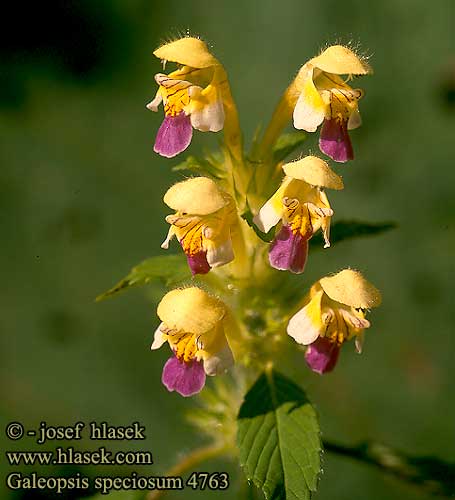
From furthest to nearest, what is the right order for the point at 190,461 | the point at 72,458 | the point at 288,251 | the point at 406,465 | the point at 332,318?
the point at 72,458, the point at 406,465, the point at 190,461, the point at 332,318, the point at 288,251

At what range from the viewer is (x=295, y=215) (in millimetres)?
1683

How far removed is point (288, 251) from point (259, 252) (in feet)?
0.80

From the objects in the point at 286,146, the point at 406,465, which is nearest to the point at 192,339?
the point at 286,146

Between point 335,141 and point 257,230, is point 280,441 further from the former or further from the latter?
point 335,141

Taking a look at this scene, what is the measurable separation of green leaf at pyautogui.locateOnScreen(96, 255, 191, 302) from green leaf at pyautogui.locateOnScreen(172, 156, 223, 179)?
8.4 inches

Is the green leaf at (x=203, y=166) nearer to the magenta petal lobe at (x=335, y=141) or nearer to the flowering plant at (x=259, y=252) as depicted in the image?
the flowering plant at (x=259, y=252)

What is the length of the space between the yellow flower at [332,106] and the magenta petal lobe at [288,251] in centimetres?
19

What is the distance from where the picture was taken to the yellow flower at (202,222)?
1.67 meters

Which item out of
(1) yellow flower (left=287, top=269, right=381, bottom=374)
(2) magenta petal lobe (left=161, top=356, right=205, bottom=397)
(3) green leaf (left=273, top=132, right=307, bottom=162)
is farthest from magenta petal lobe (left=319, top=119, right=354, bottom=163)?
(2) magenta petal lobe (left=161, top=356, right=205, bottom=397)

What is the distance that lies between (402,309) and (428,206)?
19.0 inches

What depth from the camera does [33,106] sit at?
11.2 feet

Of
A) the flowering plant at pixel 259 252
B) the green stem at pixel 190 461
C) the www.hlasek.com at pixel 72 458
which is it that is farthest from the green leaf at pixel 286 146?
the www.hlasek.com at pixel 72 458

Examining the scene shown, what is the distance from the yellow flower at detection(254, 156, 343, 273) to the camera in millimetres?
1650

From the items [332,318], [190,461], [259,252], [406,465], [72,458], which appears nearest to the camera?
[332,318]
